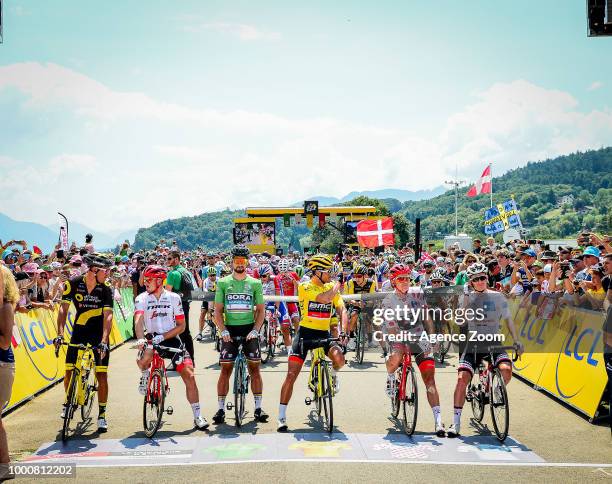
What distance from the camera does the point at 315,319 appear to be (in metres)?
8.70

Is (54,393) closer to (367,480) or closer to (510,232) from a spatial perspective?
(367,480)

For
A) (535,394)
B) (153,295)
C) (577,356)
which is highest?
(153,295)

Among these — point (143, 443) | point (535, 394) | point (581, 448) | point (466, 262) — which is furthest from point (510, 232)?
point (143, 443)

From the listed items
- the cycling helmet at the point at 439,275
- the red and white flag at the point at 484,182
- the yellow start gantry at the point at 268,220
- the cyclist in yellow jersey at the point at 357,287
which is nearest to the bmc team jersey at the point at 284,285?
the cyclist in yellow jersey at the point at 357,287

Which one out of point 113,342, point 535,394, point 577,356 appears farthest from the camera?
point 113,342

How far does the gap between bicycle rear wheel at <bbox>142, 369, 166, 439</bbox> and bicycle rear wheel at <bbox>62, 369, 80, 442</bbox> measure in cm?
88

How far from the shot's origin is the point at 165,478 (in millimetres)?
6570

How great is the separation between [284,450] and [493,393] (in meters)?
2.86

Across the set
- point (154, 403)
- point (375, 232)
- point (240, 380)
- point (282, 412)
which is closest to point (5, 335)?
point (154, 403)

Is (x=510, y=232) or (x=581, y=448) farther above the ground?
(x=510, y=232)

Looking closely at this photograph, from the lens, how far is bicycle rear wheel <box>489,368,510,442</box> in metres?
7.93

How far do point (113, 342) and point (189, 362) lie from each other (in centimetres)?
851

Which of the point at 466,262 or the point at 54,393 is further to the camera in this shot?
the point at 466,262

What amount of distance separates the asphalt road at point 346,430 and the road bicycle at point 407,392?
0.26 meters
